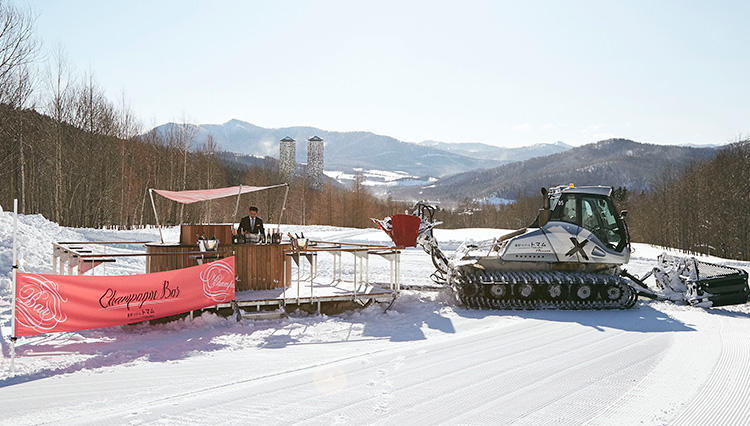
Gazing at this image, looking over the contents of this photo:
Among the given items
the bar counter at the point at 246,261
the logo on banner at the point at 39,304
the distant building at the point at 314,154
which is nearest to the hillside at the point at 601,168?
the distant building at the point at 314,154

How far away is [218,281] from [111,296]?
1.81 m

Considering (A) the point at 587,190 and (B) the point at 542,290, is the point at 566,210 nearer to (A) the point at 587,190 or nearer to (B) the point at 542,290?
(A) the point at 587,190

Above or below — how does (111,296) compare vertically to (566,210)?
below

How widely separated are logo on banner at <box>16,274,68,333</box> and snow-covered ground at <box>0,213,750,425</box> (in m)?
0.55

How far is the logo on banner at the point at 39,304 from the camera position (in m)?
6.73

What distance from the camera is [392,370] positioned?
6738 millimetres

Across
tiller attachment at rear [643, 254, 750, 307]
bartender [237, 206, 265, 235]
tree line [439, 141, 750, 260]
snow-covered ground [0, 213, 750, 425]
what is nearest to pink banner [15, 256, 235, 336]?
snow-covered ground [0, 213, 750, 425]

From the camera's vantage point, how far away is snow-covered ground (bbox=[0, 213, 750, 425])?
5238 mm

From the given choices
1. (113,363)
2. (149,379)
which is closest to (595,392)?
(149,379)

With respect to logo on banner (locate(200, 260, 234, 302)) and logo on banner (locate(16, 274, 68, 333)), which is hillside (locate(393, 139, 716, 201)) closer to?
logo on banner (locate(200, 260, 234, 302))

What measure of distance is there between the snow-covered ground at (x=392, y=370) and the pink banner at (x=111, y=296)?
1.55ft

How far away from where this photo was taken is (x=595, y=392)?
19.5 ft

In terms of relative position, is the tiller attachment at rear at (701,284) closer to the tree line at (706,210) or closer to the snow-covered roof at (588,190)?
the snow-covered roof at (588,190)

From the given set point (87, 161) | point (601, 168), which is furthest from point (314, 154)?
point (601, 168)
